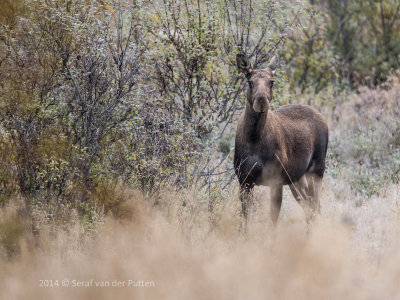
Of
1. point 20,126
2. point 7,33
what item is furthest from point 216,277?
point 7,33

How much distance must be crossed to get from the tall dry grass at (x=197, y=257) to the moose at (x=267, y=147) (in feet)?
2.69

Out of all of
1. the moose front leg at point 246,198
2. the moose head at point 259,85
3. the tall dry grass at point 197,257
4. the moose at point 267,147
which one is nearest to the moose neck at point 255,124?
the moose at point 267,147

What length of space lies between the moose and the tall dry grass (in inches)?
32.3

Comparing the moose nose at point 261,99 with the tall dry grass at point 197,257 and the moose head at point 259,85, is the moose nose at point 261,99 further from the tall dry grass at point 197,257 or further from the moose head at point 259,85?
the tall dry grass at point 197,257

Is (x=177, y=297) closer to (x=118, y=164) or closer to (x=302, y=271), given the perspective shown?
(x=302, y=271)

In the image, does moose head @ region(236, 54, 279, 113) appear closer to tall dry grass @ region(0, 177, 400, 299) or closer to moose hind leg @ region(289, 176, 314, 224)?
tall dry grass @ region(0, 177, 400, 299)

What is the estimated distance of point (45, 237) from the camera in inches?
244

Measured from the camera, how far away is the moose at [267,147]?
25.3 feet

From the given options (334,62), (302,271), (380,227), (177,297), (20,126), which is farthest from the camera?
(334,62)

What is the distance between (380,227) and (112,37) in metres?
4.42

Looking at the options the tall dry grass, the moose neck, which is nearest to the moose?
the moose neck

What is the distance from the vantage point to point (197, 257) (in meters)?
5.59

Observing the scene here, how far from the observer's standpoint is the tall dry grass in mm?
5148

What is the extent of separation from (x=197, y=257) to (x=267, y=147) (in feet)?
8.86
